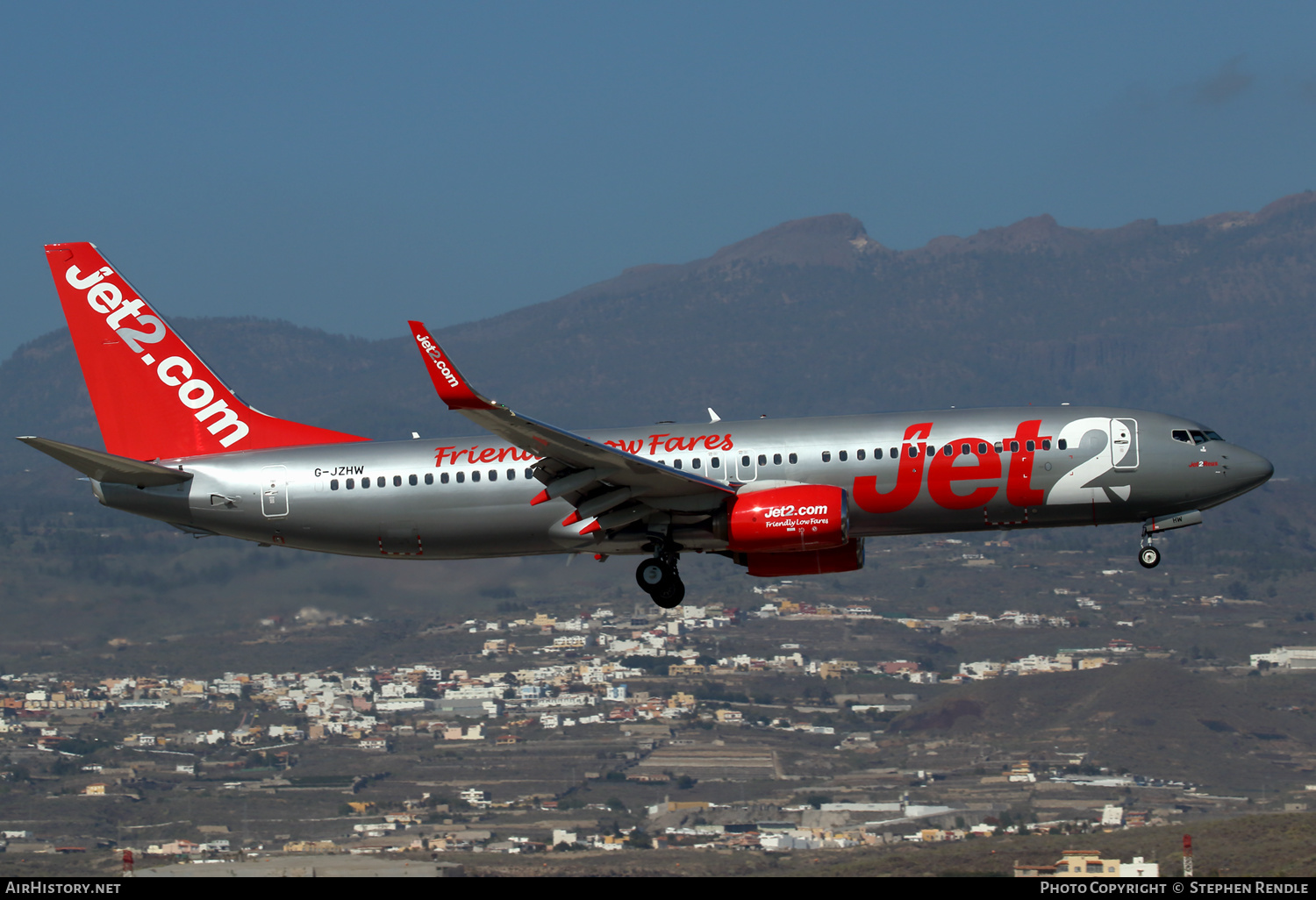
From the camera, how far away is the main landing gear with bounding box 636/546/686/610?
139 feet

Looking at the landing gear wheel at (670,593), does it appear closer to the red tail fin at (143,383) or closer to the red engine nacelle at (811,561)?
the red engine nacelle at (811,561)

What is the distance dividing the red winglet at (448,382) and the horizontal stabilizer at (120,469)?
10.3 m

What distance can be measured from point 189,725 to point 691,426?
152m

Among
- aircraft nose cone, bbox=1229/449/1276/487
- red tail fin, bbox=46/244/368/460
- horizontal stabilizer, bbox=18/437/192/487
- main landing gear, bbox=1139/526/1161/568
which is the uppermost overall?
red tail fin, bbox=46/244/368/460

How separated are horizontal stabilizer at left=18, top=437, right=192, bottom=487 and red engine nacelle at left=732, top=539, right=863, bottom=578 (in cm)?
1596

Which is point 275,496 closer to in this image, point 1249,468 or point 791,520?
point 791,520

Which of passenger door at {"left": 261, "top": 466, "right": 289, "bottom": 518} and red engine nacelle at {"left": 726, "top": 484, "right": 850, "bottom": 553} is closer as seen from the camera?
red engine nacelle at {"left": 726, "top": 484, "right": 850, "bottom": 553}

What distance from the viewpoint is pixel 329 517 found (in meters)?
43.1

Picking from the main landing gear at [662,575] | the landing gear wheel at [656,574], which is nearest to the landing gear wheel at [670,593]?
the main landing gear at [662,575]

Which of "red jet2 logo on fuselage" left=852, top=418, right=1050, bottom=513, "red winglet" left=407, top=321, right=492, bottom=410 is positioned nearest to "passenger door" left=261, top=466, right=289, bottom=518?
"red winglet" left=407, top=321, right=492, bottom=410

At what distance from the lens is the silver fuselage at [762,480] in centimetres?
4069

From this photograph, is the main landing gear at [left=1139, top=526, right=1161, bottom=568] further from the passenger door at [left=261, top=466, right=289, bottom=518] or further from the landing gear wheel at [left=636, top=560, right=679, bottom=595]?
the passenger door at [left=261, top=466, right=289, bottom=518]
